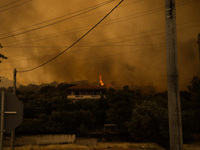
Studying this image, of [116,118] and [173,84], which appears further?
[116,118]

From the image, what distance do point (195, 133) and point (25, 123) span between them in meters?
32.6

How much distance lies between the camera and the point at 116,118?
33.9m

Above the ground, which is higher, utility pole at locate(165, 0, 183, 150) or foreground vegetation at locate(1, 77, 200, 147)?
utility pole at locate(165, 0, 183, 150)

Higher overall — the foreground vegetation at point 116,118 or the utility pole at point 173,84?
the utility pole at point 173,84

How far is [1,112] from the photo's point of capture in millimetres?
3213

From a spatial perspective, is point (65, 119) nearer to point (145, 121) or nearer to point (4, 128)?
point (145, 121)

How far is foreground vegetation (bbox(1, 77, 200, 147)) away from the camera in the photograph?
28.8 m

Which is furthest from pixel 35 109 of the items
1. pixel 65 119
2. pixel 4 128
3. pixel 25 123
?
pixel 4 128

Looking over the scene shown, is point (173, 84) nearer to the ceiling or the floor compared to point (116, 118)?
nearer to the ceiling

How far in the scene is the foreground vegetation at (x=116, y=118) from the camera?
28.8 metres

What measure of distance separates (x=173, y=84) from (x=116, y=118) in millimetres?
30598

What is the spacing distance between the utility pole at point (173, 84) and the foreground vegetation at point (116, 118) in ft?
82.2

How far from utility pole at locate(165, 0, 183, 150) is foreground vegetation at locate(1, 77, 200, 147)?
82.2 feet

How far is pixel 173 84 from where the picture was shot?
14.0ft
